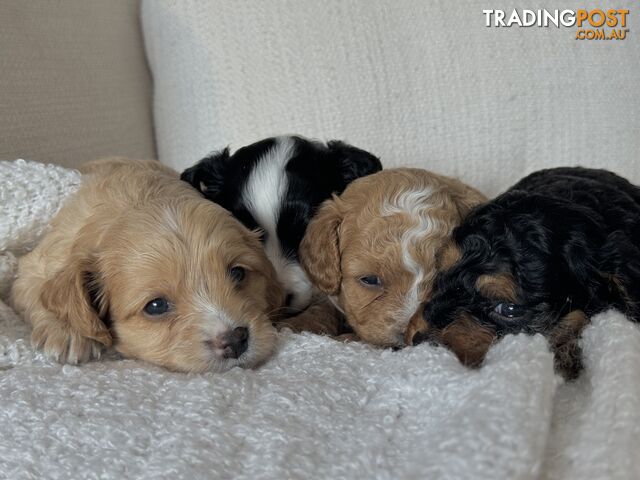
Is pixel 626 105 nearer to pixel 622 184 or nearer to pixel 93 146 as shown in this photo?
pixel 622 184

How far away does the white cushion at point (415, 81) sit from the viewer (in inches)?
129

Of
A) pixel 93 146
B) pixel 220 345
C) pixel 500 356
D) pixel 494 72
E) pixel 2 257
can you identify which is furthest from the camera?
pixel 494 72

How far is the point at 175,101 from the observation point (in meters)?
3.41

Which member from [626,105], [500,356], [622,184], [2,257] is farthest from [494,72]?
[2,257]

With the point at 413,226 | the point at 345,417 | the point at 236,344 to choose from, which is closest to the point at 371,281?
the point at 413,226

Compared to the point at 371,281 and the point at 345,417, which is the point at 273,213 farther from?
the point at 345,417

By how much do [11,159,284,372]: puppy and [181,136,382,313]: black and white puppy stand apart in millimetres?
285

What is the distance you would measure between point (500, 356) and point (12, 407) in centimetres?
113

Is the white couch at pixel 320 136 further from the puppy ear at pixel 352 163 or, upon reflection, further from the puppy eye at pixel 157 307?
the puppy ear at pixel 352 163

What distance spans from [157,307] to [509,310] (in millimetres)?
1026

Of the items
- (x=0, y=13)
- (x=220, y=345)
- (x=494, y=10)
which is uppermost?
(x=0, y=13)

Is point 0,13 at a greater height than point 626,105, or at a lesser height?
greater

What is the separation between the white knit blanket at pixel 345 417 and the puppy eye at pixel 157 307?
8.5 inches

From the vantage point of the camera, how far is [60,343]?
1894 millimetres
